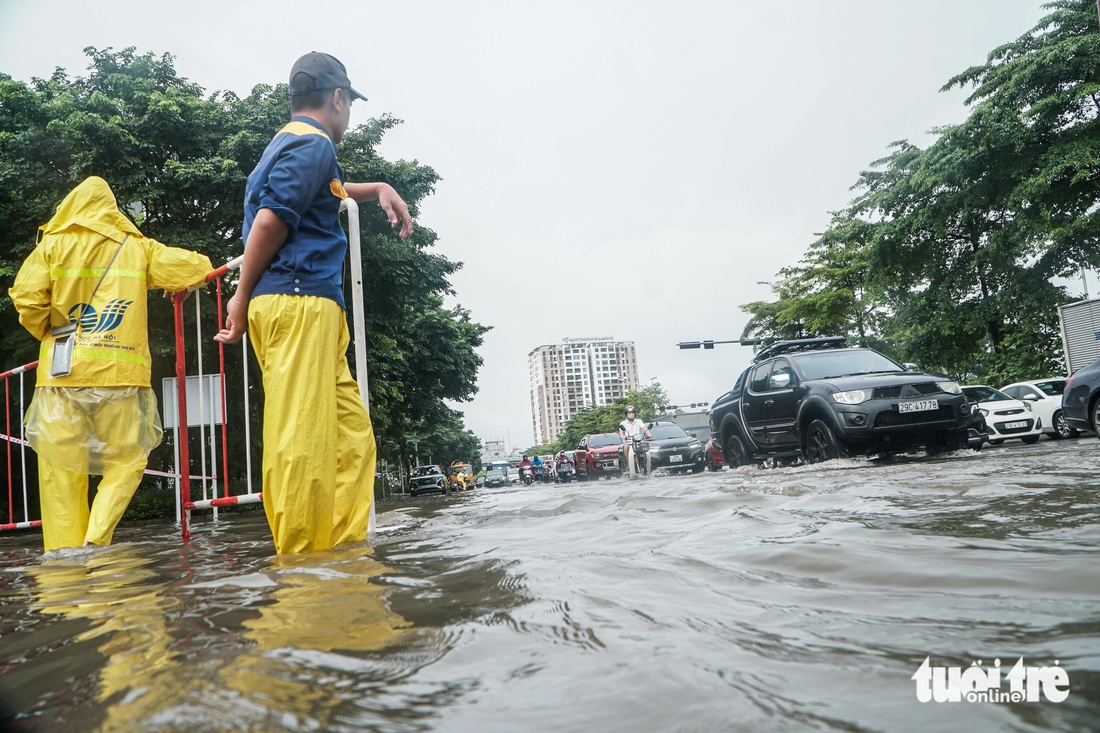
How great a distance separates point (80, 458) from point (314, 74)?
7.54ft

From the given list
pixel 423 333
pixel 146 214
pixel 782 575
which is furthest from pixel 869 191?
pixel 782 575

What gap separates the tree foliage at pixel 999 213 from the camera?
2173 centimetres

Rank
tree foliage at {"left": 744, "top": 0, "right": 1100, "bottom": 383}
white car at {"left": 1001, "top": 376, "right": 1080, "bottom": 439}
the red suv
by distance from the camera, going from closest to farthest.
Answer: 1. white car at {"left": 1001, "top": 376, "right": 1080, "bottom": 439}
2. tree foliage at {"left": 744, "top": 0, "right": 1100, "bottom": 383}
3. the red suv

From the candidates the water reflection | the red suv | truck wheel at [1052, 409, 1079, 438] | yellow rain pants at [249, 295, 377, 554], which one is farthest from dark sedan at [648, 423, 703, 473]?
the water reflection

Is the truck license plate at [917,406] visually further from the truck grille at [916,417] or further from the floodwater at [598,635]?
the floodwater at [598,635]

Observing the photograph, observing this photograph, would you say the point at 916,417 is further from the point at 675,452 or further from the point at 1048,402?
the point at 675,452

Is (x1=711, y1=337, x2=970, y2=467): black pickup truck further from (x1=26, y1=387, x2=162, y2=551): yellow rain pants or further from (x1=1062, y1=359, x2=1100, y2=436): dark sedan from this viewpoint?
(x1=26, y1=387, x2=162, y2=551): yellow rain pants

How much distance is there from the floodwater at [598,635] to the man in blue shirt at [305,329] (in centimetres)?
31

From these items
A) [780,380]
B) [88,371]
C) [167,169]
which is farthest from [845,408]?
[167,169]

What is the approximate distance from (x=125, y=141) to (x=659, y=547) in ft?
51.5

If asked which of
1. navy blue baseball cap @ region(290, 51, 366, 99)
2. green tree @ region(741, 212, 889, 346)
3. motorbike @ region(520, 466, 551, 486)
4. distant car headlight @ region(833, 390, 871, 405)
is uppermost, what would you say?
green tree @ region(741, 212, 889, 346)

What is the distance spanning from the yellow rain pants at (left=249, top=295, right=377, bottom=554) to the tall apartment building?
16842 cm

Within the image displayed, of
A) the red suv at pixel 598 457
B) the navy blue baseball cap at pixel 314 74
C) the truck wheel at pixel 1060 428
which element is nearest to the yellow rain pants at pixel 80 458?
the navy blue baseball cap at pixel 314 74

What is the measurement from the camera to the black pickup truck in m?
8.16
